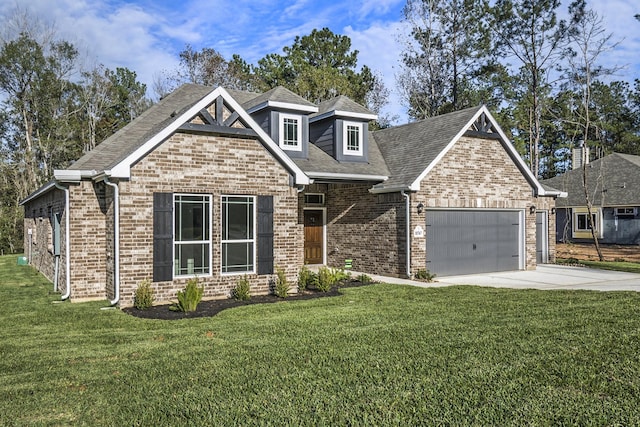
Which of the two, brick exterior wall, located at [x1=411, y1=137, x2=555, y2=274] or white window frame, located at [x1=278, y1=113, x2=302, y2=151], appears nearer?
brick exterior wall, located at [x1=411, y1=137, x2=555, y2=274]

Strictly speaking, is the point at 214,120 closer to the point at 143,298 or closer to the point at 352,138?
the point at 143,298

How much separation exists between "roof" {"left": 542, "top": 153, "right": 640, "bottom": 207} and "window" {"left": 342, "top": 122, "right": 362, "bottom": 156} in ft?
58.7

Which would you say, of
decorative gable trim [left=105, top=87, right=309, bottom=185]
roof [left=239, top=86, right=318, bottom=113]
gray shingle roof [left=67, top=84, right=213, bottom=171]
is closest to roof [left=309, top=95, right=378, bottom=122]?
roof [left=239, top=86, right=318, bottom=113]

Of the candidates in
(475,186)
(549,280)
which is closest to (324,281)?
(475,186)

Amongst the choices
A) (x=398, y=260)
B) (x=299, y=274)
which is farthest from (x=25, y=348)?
(x=398, y=260)

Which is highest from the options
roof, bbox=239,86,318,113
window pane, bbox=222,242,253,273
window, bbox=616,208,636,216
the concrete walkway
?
roof, bbox=239,86,318,113

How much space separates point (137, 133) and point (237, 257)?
14.6 feet

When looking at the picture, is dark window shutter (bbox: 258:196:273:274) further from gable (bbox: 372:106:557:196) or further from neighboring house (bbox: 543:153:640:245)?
neighboring house (bbox: 543:153:640:245)

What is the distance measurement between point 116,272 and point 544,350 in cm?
791

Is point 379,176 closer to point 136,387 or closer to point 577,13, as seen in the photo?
point 136,387

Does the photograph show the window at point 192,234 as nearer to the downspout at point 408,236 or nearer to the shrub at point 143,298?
the shrub at point 143,298

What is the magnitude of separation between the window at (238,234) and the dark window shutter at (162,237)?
4.13ft

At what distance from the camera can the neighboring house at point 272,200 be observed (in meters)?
10.4

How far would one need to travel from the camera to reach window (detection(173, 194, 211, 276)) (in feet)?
35.2
